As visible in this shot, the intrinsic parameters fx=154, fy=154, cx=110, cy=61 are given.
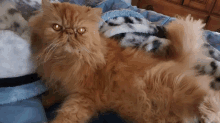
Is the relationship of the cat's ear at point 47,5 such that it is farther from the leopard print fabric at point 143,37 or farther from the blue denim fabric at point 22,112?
the blue denim fabric at point 22,112

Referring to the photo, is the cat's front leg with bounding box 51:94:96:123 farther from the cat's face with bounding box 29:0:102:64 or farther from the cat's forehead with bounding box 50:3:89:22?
the cat's forehead with bounding box 50:3:89:22

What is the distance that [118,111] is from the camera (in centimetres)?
100

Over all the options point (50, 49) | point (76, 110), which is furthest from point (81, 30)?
point (76, 110)

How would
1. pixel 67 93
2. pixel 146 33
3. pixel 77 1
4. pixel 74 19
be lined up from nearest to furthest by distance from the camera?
1. pixel 74 19
2. pixel 67 93
3. pixel 146 33
4. pixel 77 1

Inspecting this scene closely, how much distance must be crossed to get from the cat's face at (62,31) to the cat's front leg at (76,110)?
0.94ft

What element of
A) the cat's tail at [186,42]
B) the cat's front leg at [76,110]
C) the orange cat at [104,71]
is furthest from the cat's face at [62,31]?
the cat's tail at [186,42]

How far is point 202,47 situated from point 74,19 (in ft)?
3.32

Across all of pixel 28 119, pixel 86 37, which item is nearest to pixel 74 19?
pixel 86 37

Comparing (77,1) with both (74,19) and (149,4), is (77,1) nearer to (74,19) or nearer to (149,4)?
(74,19)

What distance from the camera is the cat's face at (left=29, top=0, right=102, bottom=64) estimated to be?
90 cm

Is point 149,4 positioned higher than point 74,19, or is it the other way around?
point 74,19

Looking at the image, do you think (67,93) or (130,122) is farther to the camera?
(67,93)

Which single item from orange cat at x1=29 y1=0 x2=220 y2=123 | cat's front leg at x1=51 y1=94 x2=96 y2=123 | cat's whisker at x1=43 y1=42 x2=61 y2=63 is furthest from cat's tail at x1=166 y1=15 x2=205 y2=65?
cat's whisker at x1=43 y1=42 x2=61 y2=63

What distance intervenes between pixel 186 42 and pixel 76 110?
857 mm
